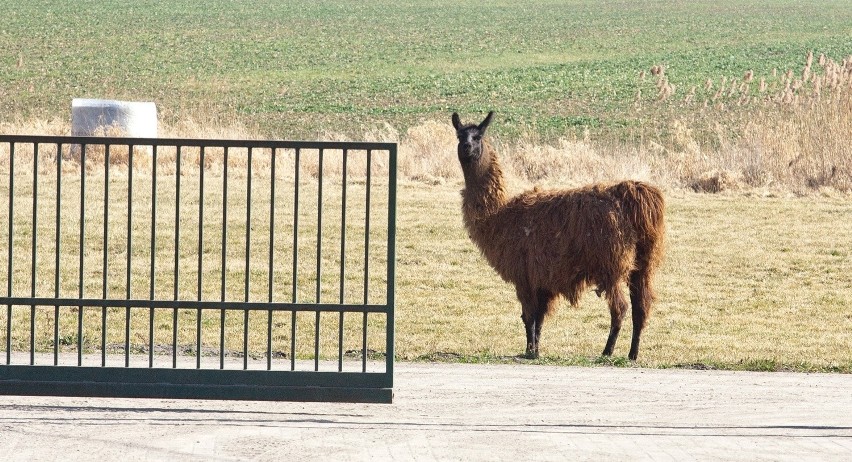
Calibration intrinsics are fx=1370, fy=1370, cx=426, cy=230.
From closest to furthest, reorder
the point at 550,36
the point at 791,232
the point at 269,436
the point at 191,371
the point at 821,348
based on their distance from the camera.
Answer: the point at 269,436 < the point at 191,371 < the point at 821,348 < the point at 791,232 < the point at 550,36

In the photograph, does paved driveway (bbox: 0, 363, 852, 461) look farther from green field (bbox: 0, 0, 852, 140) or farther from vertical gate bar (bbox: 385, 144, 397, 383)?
green field (bbox: 0, 0, 852, 140)

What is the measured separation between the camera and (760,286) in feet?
51.5

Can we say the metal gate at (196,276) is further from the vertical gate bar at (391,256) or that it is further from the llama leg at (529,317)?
the llama leg at (529,317)

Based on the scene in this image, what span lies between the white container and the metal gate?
45 centimetres

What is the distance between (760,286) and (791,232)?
12.3 feet

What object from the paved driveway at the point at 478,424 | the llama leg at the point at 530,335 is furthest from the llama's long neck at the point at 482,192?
the paved driveway at the point at 478,424

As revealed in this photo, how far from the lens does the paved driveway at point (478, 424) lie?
7.13m

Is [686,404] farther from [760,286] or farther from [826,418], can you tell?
[760,286]

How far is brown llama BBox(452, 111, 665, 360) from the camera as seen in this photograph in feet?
36.5

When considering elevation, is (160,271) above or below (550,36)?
below

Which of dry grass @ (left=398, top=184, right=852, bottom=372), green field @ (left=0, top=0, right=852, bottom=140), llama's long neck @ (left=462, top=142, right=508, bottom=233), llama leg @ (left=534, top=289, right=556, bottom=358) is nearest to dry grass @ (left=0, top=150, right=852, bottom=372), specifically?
dry grass @ (left=398, top=184, right=852, bottom=372)

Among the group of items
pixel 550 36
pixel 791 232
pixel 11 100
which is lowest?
pixel 791 232

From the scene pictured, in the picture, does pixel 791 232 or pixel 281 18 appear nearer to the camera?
pixel 791 232

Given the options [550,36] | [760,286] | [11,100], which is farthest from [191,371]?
[550,36]
